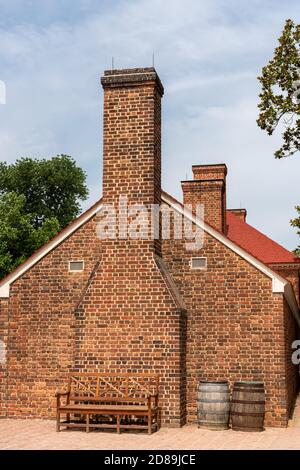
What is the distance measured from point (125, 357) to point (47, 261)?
305 cm

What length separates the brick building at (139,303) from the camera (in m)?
12.1

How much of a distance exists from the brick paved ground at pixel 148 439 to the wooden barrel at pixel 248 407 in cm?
25

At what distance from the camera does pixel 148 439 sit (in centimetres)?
1026

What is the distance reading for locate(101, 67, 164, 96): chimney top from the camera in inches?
508

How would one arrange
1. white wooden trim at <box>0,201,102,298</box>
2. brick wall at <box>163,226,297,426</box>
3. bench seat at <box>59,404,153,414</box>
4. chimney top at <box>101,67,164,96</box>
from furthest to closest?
white wooden trim at <box>0,201,102,298</box> → chimney top at <box>101,67,164,96</box> → brick wall at <box>163,226,297,426</box> → bench seat at <box>59,404,153,414</box>

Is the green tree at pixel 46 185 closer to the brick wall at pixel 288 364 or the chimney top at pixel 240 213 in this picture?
the chimney top at pixel 240 213

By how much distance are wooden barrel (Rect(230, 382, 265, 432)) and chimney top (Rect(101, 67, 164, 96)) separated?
6.45m

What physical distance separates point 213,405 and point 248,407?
0.66m

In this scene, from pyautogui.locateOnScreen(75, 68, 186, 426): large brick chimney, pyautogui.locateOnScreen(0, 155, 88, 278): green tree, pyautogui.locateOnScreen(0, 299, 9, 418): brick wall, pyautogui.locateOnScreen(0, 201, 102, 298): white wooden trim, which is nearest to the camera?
pyautogui.locateOnScreen(75, 68, 186, 426): large brick chimney

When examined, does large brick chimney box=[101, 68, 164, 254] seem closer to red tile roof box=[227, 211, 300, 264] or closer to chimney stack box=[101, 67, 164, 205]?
chimney stack box=[101, 67, 164, 205]

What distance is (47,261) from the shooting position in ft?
45.0

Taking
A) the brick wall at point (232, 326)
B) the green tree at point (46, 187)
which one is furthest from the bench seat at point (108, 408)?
the green tree at point (46, 187)

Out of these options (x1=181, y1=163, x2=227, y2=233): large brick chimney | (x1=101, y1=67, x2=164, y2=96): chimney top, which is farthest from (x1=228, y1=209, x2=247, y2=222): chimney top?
(x1=101, y1=67, x2=164, y2=96): chimney top
